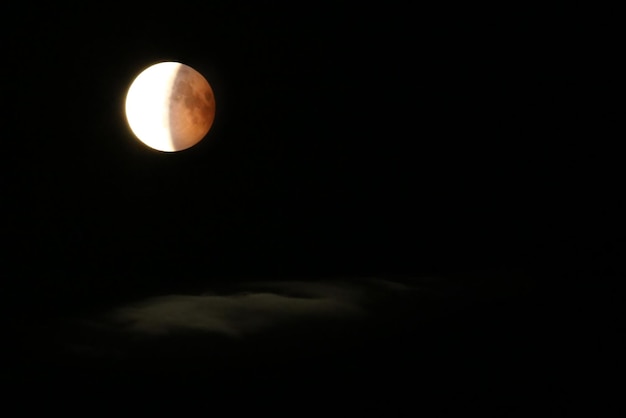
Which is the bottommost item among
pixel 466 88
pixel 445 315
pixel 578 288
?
pixel 445 315

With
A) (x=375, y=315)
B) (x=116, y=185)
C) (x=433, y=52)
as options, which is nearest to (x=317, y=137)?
(x=433, y=52)

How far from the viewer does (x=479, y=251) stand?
3.21m

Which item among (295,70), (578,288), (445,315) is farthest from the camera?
(295,70)

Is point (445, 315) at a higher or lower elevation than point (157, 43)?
lower

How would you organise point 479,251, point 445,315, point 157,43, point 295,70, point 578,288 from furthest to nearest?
point 479,251
point 295,70
point 157,43
point 578,288
point 445,315

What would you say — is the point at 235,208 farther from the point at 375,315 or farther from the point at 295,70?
the point at 375,315

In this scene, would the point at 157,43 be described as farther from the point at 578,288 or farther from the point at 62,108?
the point at 578,288

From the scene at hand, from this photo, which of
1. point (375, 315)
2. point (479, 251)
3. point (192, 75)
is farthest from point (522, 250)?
point (192, 75)

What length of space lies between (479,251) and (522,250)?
0.86 feet

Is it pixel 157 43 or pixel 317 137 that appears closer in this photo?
pixel 157 43

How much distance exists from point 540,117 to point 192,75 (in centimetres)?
A: 213

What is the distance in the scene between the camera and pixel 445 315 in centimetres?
196

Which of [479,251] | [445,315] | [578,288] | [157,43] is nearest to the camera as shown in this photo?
[445,315]

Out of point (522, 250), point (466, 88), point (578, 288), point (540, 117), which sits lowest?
point (578, 288)
